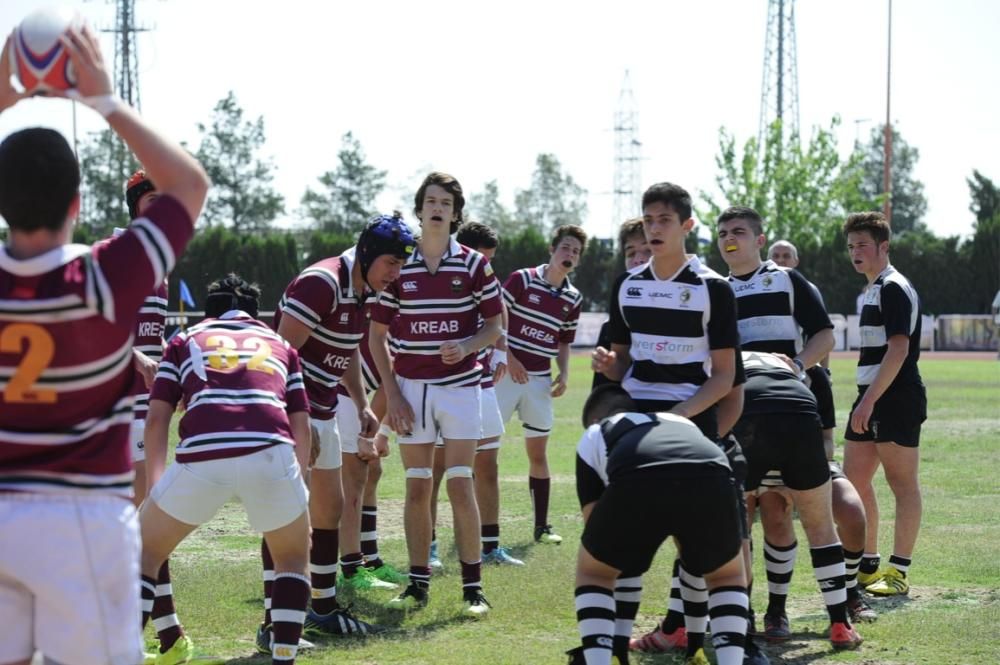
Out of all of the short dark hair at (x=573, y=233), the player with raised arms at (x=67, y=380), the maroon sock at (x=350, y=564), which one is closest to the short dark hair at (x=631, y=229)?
the short dark hair at (x=573, y=233)

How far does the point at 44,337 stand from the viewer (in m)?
3.62

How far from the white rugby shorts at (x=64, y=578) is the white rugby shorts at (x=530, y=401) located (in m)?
8.09

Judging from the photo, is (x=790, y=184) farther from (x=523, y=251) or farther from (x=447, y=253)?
(x=447, y=253)

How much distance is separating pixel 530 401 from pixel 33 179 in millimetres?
8295

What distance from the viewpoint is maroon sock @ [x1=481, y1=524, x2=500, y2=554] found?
10.1 metres

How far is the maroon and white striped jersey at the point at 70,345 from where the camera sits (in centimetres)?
362

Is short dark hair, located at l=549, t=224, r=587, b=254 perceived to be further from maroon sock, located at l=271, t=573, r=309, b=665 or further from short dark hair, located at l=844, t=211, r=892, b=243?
maroon sock, located at l=271, t=573, r=309, b=665

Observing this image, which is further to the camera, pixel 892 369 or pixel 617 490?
pixel 892 369

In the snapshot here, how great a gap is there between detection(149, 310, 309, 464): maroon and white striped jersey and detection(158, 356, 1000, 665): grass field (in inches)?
68.3

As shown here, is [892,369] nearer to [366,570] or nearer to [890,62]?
[366,570]

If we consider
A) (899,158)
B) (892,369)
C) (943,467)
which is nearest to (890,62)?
(943,467)

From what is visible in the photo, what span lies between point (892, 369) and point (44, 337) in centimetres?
630

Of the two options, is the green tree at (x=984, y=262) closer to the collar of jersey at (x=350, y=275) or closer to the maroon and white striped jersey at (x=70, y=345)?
the collar of jersey at (x=350, y=275)

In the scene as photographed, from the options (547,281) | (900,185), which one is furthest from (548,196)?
(547,281)
